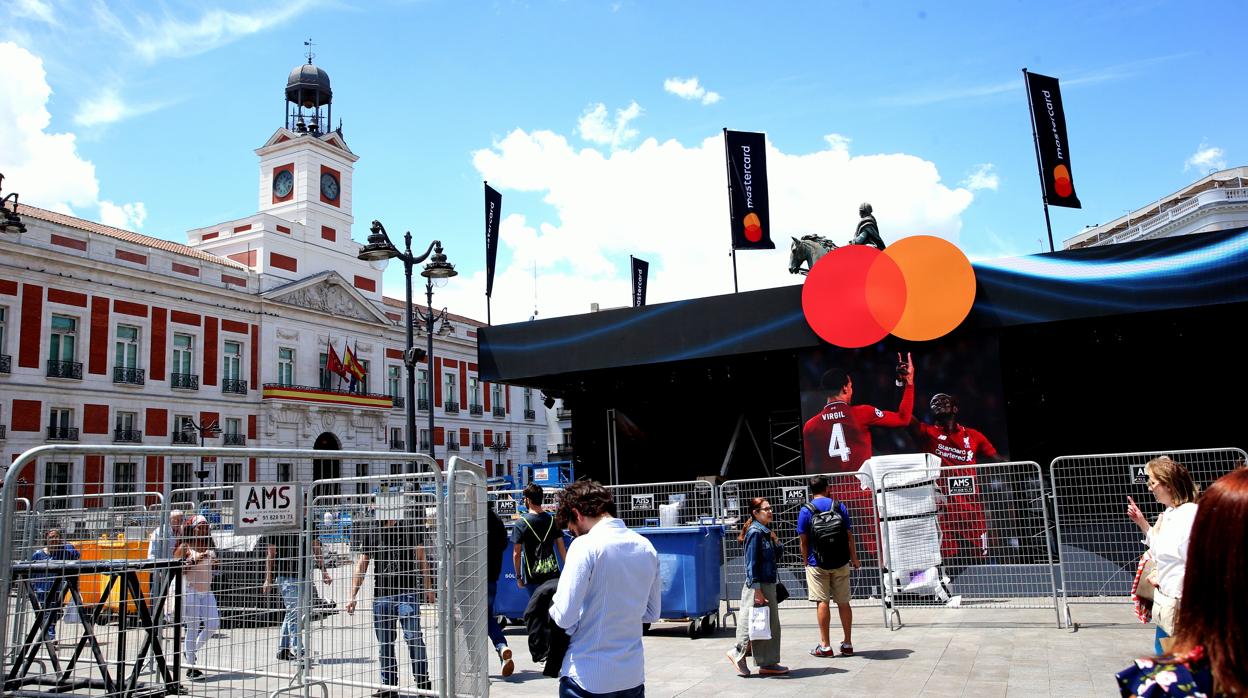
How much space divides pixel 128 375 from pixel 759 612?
1436 inches

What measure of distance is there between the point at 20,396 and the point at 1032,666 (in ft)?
120

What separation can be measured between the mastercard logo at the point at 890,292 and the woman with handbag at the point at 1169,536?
29.7ft

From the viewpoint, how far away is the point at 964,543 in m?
11.0

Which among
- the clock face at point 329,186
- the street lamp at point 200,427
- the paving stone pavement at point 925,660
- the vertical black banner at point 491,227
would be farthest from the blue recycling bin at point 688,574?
the clock face at point 329,186

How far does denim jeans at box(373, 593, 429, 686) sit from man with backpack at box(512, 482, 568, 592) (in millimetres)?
1803

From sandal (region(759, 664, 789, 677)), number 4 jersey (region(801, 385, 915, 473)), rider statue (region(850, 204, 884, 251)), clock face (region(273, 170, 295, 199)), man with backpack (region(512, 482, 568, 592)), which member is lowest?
sandal (region(759, 664, 789, 677))

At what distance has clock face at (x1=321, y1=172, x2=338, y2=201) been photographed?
50.6m

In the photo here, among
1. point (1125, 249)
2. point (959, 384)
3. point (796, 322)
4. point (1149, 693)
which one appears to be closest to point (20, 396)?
point (796, 322)

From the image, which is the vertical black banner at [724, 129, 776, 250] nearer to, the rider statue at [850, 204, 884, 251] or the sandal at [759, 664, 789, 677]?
the rider statue at [850, 204, 884, 251]

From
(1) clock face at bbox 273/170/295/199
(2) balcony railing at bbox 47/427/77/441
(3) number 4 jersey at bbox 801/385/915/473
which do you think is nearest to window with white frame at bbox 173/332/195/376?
(2) balcony railing at bbox 47/427/77/441

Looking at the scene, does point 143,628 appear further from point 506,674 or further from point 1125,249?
point 1125,249

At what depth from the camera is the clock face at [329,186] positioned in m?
50.6

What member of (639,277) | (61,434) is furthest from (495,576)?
(61,434)

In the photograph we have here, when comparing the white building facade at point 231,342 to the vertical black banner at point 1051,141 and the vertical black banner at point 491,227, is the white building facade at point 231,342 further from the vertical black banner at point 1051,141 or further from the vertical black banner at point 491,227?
the vertical black banner at point 1051,141
